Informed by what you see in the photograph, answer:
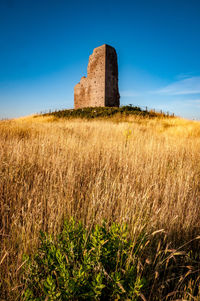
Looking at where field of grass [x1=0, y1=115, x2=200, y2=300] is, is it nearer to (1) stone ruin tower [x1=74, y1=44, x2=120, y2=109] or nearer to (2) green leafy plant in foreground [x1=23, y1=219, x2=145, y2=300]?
(2) green leafy plant in foreground [x1=23, y1=219, x2=145, y2=300]

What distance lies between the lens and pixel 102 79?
2030 cm

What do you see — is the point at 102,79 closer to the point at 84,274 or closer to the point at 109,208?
the point at 109,208

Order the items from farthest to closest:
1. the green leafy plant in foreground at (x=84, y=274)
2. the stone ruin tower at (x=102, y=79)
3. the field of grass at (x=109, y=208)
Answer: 1. the stone ruin tower at (x=102, y=79)
2. the field of grass at (x=109, y=208)
3. the green leafy plant in foreground at (x=84, y=274)

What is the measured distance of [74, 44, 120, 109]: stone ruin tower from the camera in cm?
2006

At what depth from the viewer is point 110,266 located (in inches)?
36.3

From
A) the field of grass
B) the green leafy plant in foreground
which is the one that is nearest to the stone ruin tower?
the field of grass

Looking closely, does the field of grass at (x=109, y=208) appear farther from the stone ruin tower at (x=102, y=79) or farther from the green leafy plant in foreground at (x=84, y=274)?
the stone ruin tower at (x=102, y=79)

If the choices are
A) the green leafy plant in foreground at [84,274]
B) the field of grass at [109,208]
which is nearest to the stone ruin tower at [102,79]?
the field of grass at [109,208]

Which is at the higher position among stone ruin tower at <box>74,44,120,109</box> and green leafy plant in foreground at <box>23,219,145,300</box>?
stone ruin tower at <box>74,44,120,109</box>

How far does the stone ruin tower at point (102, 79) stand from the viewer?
20.1 meters

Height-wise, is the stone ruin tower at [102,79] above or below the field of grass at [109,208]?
above

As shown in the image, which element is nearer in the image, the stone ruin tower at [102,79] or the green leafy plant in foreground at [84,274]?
the green leafy plant in foreground at [84,274]

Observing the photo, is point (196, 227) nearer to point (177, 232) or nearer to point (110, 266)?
point (177, 232)

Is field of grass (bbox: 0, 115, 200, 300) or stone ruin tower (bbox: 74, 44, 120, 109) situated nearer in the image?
field of grass (bbox: 0, 115, 200, 300)
